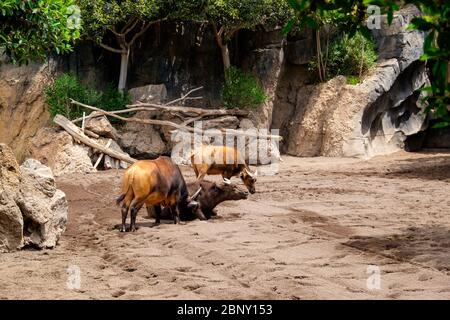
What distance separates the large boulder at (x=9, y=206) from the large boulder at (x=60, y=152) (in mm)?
8526

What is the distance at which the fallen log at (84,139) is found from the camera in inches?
707

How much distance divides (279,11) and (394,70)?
13.6 feet

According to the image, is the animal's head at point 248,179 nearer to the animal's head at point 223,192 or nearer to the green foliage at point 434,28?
the animal's head at point 223,192

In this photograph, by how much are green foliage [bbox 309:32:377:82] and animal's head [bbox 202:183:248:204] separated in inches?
445

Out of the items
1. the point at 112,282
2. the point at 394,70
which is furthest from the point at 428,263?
the point at 394,70

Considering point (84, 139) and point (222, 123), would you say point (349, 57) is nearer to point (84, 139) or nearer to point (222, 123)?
point (222, 123)

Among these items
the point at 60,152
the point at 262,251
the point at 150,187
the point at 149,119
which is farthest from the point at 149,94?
the point at 262,251

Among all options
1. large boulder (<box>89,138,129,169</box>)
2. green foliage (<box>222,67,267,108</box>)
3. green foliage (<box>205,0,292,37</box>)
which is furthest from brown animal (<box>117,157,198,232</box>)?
green foliage (<box>222,67,267,108</box>)

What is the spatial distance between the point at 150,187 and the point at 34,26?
2.89 metres

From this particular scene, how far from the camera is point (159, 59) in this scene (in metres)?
23.3

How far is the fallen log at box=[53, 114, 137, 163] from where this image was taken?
58.9 ft

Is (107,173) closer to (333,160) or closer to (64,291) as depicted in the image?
(333,160)

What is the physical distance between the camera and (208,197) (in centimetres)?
1185

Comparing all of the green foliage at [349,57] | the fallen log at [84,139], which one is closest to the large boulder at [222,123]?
the fallen log at [84,139]
